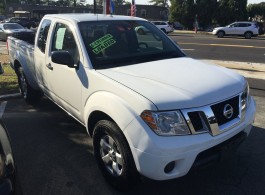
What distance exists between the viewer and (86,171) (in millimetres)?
4066

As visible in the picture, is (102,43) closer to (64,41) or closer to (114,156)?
(64,41)

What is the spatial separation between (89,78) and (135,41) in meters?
1.07

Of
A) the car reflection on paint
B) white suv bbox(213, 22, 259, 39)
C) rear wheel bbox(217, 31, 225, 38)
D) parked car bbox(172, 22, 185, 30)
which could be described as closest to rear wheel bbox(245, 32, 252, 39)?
Answer: white suv bbox(213, 22, 259, 39)

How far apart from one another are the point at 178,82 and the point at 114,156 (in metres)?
1.00

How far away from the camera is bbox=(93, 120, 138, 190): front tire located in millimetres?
3195

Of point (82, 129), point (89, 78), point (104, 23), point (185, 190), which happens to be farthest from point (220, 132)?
point (82, 129)

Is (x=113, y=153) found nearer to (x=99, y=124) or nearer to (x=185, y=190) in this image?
(x=99, y=124)

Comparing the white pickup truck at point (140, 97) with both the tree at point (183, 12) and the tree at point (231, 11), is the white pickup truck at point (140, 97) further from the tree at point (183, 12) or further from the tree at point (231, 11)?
the tree at point (183, 12)

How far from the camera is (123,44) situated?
438 centimetres

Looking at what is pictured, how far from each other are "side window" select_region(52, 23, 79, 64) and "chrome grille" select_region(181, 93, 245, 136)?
5.73 ft

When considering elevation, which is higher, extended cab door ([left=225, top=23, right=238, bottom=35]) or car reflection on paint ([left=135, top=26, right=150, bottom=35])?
car reflection on paint ([left=135, top=26, right=150, bottom=35])

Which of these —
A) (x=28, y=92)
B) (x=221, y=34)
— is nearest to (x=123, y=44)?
(x=28, y=92)

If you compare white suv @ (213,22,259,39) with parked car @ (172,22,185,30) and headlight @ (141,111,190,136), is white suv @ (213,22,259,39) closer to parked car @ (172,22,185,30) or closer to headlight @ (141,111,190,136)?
parked car @ (172,22,185,30)

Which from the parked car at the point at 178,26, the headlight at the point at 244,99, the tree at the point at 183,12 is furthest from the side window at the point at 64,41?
the tree at the point at 183,12
